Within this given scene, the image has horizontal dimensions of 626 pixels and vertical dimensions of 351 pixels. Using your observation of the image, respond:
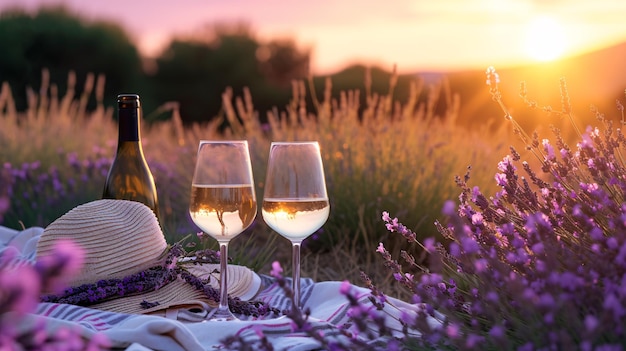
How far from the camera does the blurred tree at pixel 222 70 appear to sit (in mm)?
20109

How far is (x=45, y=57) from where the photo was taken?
55.7 feet

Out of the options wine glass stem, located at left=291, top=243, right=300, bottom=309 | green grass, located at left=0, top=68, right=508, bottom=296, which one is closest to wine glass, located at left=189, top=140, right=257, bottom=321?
wine glass stem, located at left=291, top=243, right=300, bottom=309

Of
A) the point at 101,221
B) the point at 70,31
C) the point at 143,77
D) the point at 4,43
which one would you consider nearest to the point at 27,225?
the point at 101,221

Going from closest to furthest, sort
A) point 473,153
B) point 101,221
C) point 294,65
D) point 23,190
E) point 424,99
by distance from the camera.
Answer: point 101,221, point 473,153, point 23,190, point 424,99, point 294,65

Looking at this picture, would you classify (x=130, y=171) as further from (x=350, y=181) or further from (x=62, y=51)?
(x=62, y=51)

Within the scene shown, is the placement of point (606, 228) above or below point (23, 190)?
above

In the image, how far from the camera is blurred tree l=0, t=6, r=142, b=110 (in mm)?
16062

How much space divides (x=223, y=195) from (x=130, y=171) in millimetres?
1035

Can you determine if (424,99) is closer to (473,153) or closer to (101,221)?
(473,153)

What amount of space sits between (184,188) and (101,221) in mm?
3193

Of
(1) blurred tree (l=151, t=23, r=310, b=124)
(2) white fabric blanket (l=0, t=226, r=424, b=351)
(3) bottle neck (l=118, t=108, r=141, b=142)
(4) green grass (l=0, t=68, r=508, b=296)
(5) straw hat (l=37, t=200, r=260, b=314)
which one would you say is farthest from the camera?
(1) blurred tree (l=151, t=23, r=310, b=124)

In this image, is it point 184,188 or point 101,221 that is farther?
point 184,188

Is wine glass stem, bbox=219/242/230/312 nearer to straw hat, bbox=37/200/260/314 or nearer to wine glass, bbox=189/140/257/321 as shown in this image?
wine glass, bbox=189/140/257/321

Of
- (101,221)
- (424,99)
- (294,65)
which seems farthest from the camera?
(294,65)
